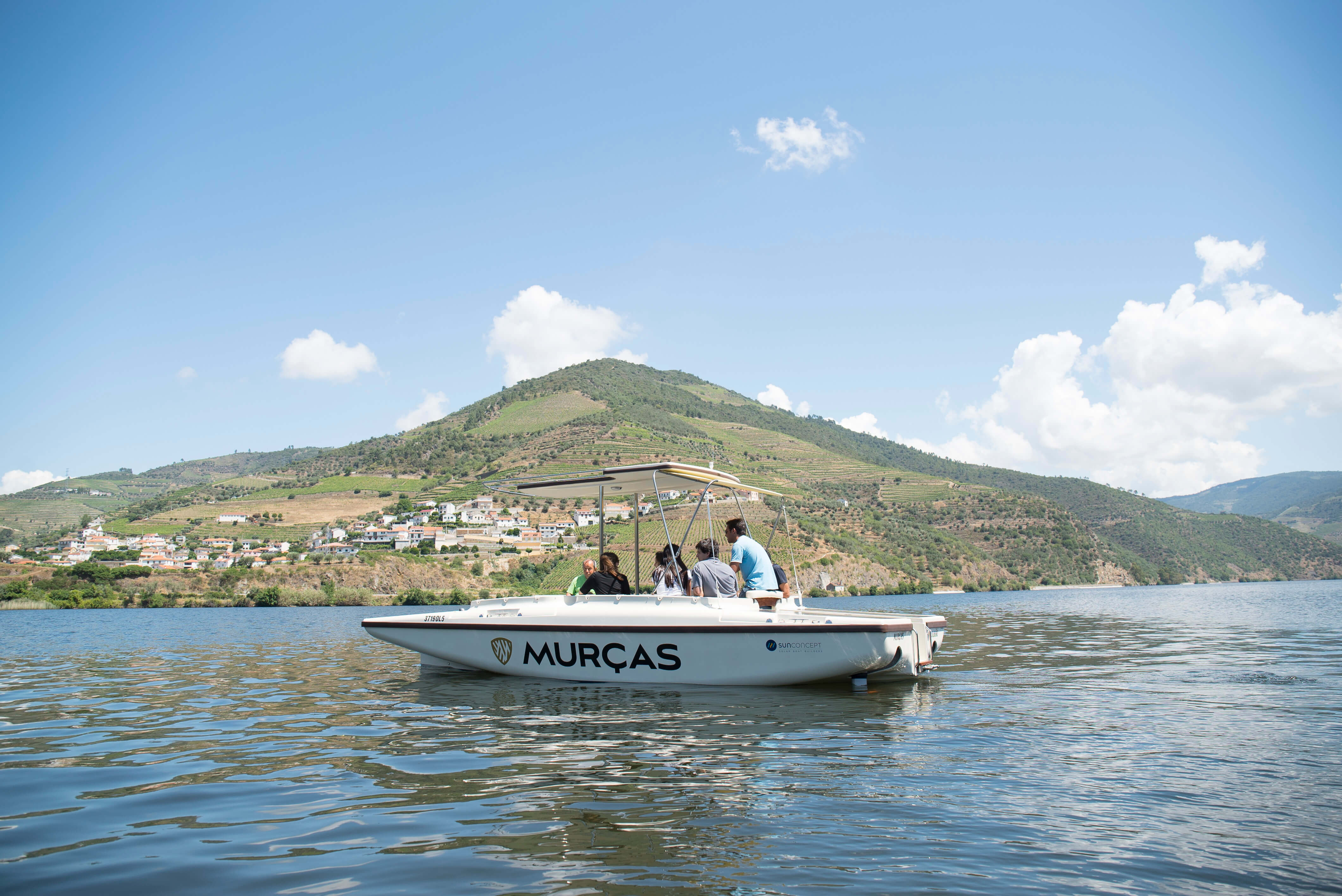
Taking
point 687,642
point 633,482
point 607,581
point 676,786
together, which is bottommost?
point 676,786

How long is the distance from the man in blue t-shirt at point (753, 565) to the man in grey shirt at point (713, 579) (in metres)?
0.17

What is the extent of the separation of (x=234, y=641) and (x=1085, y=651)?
2224 centimetres

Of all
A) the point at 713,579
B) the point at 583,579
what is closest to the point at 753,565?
the point at 713,579

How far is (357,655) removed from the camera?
1825 cm

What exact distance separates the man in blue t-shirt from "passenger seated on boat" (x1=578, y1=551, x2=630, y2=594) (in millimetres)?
1820

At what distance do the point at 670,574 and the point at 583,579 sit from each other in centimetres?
146

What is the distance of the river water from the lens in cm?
441

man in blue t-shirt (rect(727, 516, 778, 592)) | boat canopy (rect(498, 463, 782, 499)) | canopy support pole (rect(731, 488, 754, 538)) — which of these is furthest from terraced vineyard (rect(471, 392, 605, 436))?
man in blue t-shirt (rect(727, 516, 778, 592))

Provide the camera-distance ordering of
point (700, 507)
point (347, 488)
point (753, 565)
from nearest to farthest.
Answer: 1. point (753, 565)
2. point (700, 507)
3. point (347, 488)

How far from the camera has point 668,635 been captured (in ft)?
36.1

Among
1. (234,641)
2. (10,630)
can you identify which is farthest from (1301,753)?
(10,630)

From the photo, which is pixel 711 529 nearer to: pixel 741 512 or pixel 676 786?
pixel 741 512

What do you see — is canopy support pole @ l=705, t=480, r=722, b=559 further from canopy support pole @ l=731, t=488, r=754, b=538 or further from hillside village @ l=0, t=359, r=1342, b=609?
hillside village @ l=0, t=359, r=1342, b=609

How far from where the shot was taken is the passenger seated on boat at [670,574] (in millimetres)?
12062
